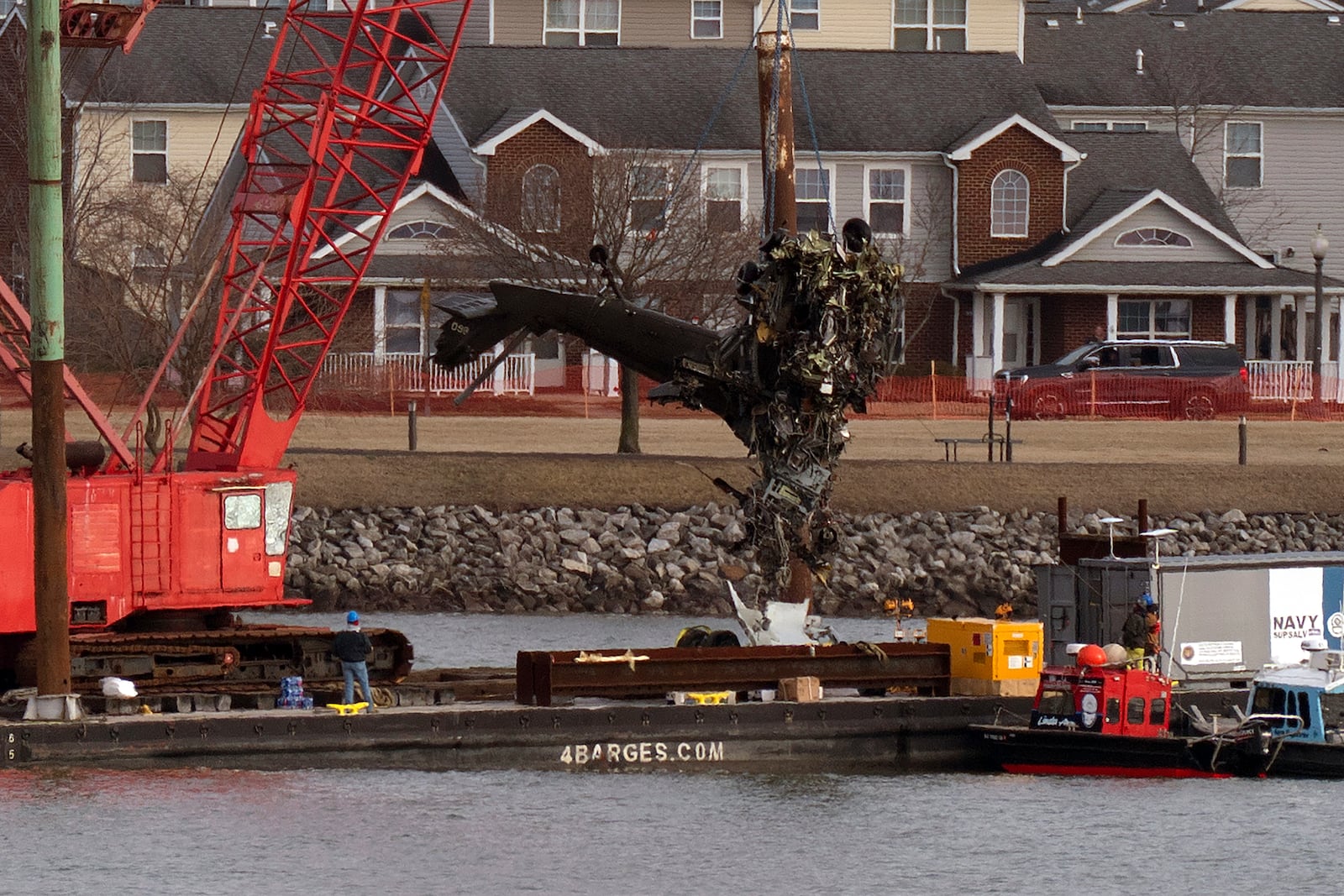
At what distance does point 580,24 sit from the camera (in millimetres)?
77625

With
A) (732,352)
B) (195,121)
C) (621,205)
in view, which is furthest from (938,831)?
(195,121)

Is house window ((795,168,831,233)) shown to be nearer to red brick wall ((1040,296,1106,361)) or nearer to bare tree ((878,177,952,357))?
bare tree ((878,177,952,357))

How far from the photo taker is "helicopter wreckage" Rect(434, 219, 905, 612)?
3347 cm

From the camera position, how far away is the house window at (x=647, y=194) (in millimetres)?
56000

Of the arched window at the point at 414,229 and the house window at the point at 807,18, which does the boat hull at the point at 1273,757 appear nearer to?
→ the arched window at the point at 414,229

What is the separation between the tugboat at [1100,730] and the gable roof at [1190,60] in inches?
1818

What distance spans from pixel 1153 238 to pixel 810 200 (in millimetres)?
9432

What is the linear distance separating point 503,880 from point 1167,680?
10944 mm

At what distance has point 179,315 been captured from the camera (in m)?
49.8

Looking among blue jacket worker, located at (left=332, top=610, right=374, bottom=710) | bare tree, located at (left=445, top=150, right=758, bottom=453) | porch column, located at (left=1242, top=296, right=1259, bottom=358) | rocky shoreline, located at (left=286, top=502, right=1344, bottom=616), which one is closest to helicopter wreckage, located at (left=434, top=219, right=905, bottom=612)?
blue jacket worker, located at (left=332, top=610, right=374, bottom=710)

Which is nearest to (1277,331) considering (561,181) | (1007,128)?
(1007,128)

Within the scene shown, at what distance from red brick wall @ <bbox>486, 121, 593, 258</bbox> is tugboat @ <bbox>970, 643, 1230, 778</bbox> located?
23923 millimetres

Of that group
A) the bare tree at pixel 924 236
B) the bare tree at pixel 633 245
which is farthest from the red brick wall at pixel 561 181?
the bare tree at pixel 924 236

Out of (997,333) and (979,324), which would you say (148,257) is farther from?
(979,324)
